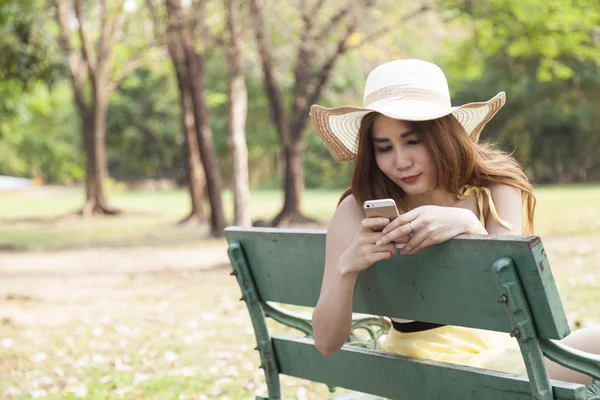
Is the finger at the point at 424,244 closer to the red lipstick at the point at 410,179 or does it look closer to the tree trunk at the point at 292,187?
the red lipstick at the point at 410,179

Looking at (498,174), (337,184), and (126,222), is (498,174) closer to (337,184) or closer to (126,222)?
(126,222)

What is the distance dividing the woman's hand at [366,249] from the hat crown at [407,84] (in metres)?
0.50

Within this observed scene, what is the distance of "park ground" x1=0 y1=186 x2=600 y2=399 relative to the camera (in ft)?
19.1

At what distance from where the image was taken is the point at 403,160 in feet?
8.87

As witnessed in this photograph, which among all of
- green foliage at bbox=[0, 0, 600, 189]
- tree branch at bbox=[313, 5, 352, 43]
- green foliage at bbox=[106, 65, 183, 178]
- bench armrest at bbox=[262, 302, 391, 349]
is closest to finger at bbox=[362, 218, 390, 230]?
bench armrest at bbox=[262, 302, 391, 349]

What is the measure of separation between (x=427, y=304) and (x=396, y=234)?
289 millimetres

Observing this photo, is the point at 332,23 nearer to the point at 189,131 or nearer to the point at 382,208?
the point at 189,131

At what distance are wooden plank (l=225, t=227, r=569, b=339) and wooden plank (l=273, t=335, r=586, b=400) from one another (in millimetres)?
161

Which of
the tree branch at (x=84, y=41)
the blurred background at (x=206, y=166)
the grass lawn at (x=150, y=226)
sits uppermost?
the tree branch at (x=84, y=41)

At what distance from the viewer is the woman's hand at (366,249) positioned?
238 centimetres

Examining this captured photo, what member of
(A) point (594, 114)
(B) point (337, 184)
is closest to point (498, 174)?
(A) point (594, 114)

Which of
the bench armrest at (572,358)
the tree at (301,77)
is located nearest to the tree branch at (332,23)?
the tree at (301,77)

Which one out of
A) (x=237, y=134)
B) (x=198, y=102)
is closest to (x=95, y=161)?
(x=198, y=102)

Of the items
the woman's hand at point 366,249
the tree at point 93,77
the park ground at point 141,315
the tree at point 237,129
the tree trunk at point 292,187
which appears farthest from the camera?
the tree at point 93,77
